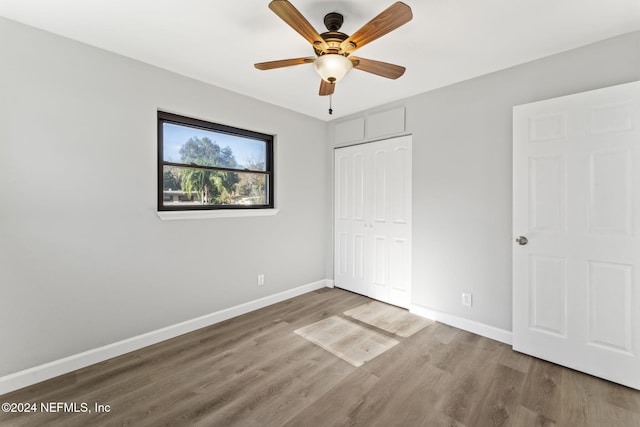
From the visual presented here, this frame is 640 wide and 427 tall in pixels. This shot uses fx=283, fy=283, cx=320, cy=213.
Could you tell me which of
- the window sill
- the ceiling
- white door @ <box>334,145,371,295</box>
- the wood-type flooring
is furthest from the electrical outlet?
the window sill

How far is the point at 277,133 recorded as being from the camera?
3.59m

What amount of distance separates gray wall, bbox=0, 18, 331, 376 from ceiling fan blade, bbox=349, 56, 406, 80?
1.67 m

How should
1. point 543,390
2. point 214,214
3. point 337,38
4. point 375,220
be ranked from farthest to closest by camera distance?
point 375,220 < point 214,214 < point 543,390 < point 337,38

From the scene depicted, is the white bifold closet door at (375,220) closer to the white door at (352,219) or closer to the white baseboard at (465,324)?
the white door at (352,219)

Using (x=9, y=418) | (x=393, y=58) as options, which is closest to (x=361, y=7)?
(x=393, y=58)

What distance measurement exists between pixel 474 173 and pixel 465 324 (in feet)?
4.99

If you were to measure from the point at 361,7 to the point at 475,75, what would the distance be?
1542 millimetres

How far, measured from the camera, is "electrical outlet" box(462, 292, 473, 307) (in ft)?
9.31

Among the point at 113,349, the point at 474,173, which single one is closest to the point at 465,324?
the point at 474,173

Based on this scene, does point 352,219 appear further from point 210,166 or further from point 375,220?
point 210,166

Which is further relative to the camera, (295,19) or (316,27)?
(316,27)

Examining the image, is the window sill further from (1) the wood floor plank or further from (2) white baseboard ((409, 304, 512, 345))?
(1) the wood floor plank

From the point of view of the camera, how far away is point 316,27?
2043mm

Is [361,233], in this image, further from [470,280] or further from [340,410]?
[340,410]
